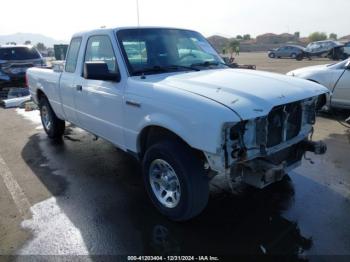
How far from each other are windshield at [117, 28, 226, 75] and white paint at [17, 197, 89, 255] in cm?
186

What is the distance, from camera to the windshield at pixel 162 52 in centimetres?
390

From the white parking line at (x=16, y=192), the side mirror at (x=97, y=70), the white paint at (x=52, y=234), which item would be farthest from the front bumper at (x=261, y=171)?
the white parking line at (x=16, y=192)

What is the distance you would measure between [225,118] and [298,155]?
1.47m

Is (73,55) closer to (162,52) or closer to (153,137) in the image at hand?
(162,52)

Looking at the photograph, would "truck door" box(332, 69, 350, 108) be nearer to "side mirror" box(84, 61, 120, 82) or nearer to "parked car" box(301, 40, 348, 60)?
"side mirror" box(84, 61, 120, 82)

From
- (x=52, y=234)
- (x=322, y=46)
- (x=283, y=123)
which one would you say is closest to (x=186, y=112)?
(x=283, y=123)

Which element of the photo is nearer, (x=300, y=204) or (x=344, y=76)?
(x=300, y=204)

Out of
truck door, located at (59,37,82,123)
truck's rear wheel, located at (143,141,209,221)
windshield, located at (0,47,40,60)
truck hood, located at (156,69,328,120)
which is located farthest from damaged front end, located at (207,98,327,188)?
windshield, located at (0,47,40,60)

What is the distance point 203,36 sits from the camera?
198 inches

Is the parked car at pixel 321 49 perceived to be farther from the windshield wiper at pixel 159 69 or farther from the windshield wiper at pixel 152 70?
the windshield wiper at pixel 152 70

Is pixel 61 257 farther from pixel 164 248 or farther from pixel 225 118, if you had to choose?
pixel 225 118

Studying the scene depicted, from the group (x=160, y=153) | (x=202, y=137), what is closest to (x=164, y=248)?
(x=160, y=153)

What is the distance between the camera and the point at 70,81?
4973mm

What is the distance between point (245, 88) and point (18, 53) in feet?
37.9
